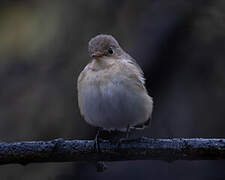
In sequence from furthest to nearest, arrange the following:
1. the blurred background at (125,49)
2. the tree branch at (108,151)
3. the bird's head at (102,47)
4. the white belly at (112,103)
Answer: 1. the blurred background at (125,49)
2. the bird's head at (102,47)
3. the white belly at (112,103)
4. the tree branch at (108,151)

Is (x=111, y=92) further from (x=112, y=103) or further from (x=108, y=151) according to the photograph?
(x=108, y=151)

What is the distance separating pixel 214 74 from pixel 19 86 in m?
2.61

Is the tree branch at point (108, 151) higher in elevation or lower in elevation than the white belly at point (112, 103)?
lower

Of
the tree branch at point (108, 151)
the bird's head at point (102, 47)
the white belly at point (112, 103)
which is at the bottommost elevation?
the tree branch at point (108, 151)

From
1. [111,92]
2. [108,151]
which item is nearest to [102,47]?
[111,92]

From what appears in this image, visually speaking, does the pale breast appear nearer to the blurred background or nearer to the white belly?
the white belly

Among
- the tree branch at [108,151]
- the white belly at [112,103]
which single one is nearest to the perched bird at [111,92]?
the white belly at [112,103]

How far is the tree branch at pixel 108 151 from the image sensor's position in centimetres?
377

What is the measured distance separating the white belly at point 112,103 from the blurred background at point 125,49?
735 millimetres

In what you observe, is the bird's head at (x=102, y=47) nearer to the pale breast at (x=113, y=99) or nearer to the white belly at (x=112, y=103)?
the pale breast at (x=113, y=99)

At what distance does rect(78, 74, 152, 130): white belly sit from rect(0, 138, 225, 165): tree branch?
610mm

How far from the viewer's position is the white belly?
174 inches

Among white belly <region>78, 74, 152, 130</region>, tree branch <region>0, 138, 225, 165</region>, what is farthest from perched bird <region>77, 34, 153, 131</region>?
tree branch <region>0, 138, 225, 165</region>

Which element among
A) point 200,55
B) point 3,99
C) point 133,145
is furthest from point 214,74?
point 3,99
